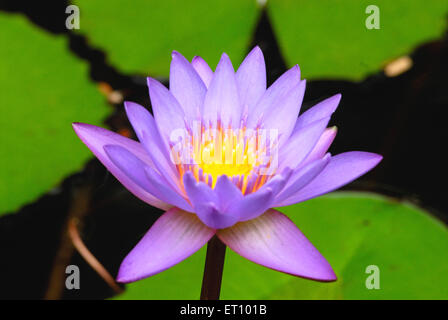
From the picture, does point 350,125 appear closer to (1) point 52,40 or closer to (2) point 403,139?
(2) point 403,139

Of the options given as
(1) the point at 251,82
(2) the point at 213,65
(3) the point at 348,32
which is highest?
(3) the point at 348,32

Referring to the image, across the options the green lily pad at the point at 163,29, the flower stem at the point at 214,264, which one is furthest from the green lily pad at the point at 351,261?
the green lily pad at the point at 163,29

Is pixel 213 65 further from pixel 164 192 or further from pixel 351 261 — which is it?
pixel 164 192

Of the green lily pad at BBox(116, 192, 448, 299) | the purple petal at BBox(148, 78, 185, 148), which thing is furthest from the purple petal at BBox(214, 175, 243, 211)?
the green lily pad at BBox(116, 192, 448, 299)

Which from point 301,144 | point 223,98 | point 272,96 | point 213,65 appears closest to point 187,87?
point 223,98

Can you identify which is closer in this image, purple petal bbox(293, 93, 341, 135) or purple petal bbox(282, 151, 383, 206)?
purple petal bbox(282, 151, 383, 206)

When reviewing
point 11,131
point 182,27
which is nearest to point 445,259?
point 182,27

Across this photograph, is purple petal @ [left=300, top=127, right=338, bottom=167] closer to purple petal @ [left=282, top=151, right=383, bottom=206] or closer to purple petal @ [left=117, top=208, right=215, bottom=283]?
purple petal @ [left=282, top=151, right=383, bottom=206]

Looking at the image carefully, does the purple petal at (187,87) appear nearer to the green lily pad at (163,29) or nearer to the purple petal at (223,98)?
the purple petal at (223,98)
